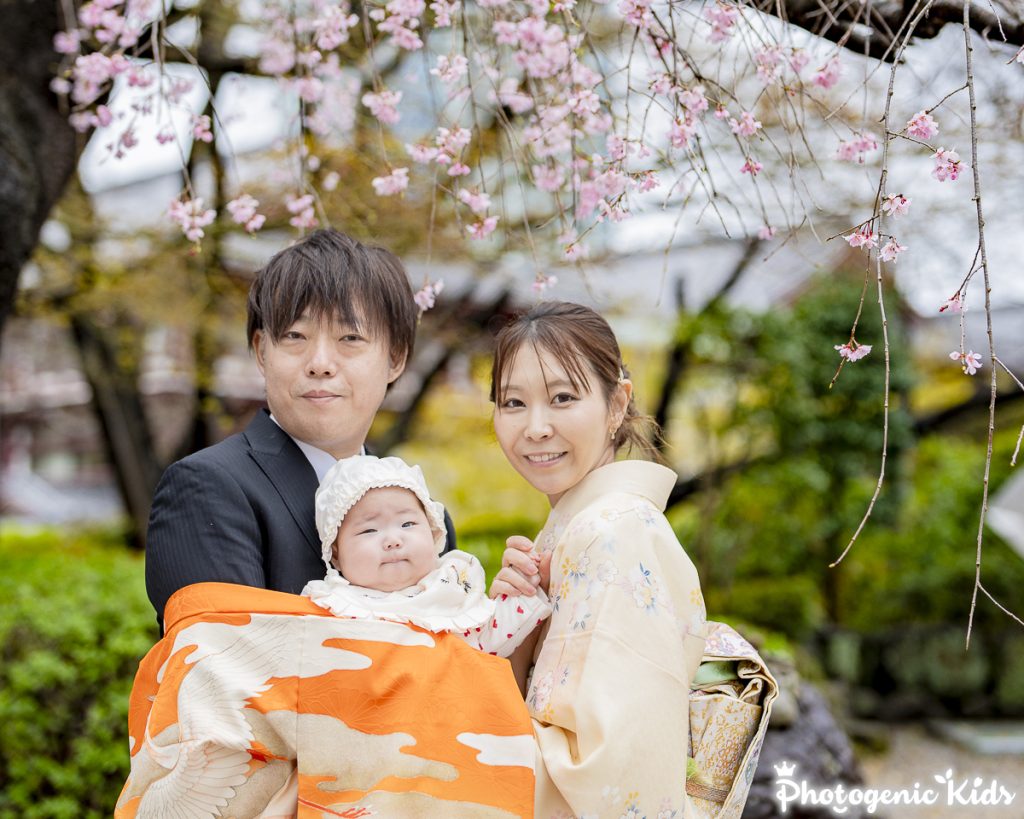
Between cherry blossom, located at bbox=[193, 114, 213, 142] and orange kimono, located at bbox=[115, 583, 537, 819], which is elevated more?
cherry blossom, located at bbox=[193, 114, 213, 142]

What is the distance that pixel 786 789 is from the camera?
4.14 meters

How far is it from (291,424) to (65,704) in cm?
299

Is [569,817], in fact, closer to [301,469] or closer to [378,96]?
[301,469]

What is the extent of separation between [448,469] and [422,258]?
15.0 ft

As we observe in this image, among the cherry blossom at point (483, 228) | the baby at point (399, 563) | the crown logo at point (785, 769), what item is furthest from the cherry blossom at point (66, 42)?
the crown logo at point (785, 769)

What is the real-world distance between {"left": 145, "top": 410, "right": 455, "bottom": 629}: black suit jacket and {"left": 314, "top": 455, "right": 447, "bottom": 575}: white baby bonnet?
0.23 feet

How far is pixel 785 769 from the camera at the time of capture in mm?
4105

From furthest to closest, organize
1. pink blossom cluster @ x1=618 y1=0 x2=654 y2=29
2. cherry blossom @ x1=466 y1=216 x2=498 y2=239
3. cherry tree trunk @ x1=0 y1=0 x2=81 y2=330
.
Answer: cherry tree trunk @ x1=0 y1=0 x2=81 y2=330, cherry blossom @ x1=466 y1=216 x2=498 y2=239, pink blossom cluster @ x1=618 y1=0 x2=654 y2=29

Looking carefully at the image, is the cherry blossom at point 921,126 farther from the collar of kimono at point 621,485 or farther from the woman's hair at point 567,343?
the collar of kimono at point 621,485

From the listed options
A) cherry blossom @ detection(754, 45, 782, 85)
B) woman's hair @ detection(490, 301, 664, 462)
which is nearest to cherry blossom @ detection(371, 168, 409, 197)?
woman's hair @ detection(490, 301, 664, 462)

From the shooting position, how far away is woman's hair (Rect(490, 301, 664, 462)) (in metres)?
2.00

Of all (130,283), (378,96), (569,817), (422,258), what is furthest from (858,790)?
(130,283)

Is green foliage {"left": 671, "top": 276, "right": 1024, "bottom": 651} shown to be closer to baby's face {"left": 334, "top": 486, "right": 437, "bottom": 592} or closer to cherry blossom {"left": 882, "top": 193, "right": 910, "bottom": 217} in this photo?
cherry blossom {"left": 882, "top": 193, "right": 910, "bottom": 217}

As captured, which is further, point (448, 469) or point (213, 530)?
point (448, 469)
